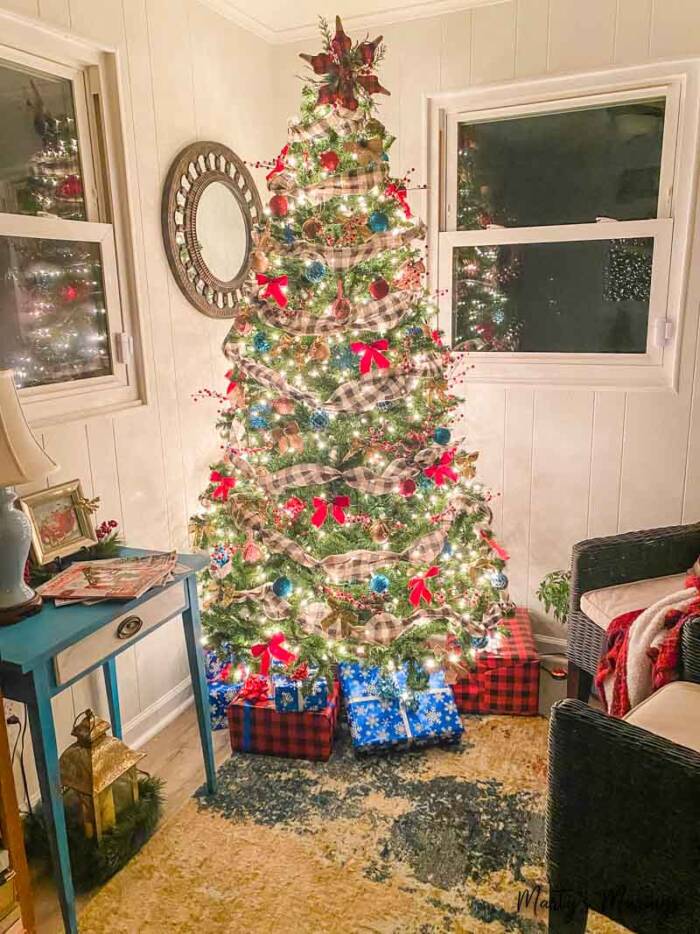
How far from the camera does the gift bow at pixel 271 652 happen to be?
2.41 m

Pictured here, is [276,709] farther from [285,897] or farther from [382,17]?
[382,17]

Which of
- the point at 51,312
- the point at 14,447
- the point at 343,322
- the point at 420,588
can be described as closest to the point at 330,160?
the point at 343,322

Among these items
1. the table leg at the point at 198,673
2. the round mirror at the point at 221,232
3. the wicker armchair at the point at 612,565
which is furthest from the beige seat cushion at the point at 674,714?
the round mirror at the point at 221,232

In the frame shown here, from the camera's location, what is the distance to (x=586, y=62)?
254 centimetres

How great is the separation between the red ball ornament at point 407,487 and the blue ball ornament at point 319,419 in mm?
313

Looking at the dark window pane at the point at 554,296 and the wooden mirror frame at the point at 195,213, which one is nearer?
the wooden mirror frame at the point at 195,213

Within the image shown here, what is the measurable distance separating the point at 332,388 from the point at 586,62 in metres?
1.50

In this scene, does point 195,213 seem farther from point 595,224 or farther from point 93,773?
point 93,773

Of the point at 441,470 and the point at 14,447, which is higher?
the point at 14,447

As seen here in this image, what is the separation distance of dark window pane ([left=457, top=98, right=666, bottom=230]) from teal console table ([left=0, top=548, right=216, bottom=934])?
1980 millimetres

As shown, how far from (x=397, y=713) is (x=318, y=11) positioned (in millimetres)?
2606

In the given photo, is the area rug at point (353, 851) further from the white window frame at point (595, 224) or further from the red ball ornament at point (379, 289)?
the red ball ornament at point (379, 289)

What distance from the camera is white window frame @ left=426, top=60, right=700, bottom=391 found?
8.30 feet

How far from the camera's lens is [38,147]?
2.08m
